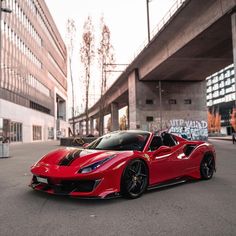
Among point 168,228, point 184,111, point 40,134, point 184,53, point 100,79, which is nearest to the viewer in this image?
point 168,228

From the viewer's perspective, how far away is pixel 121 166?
17.1 feet

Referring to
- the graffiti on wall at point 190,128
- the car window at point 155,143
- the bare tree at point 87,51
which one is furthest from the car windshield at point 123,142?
the graffiti on wall at point 190,128

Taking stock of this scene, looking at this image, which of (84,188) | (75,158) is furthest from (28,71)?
(84,188)

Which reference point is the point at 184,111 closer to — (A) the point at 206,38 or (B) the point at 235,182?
(A) the point at 206,38

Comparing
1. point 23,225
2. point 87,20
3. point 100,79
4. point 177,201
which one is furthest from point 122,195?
point 87,20

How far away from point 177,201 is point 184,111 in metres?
33.6

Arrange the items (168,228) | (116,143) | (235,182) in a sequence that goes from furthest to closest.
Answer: (235,182) < (116,143) < (168,228)

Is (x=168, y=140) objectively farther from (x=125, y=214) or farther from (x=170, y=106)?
(x=170, y=106)

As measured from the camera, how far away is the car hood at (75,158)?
522 cm

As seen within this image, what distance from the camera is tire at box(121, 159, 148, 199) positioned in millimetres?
5266

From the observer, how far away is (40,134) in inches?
1982

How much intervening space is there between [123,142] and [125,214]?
208 cm

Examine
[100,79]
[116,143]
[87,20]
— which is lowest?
[116,143]

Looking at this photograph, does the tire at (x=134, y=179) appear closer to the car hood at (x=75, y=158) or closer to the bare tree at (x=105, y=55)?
the car hood at (x=75, y=158)
